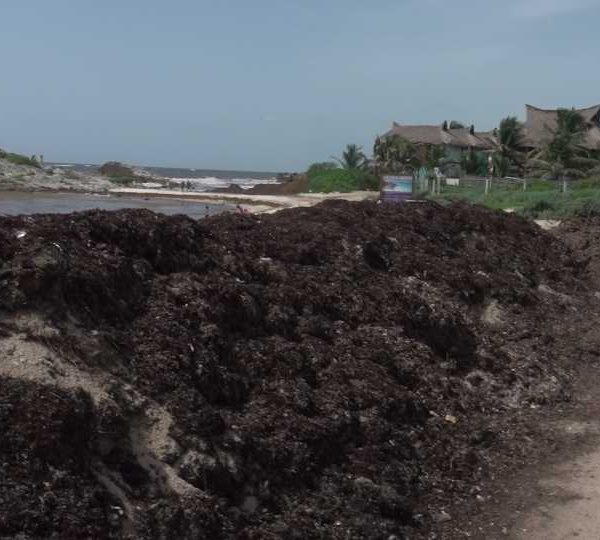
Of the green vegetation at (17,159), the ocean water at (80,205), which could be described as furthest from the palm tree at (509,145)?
the green vegetation at (17,159)

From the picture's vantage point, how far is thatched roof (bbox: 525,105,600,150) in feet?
187

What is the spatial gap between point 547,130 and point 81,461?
5629cm

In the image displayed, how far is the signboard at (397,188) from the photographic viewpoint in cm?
2647

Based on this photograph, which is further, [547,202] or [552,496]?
[547,202]

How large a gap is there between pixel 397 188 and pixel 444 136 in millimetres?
40612

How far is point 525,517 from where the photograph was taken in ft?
19.9

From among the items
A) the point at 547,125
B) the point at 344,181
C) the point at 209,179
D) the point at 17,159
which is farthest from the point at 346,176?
the point at 209,179

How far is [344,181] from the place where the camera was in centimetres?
5881

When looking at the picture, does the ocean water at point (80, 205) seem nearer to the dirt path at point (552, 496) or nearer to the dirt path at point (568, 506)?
the dirt path at point (552, 496)

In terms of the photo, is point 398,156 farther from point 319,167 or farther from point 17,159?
point 17,159


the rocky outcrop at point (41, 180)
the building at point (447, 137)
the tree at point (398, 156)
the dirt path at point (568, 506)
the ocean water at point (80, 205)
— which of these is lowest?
the dirt path at point (568, 506)

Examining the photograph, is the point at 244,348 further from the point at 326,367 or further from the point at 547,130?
the point at 547,130

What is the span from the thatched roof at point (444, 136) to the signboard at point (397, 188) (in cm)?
3684

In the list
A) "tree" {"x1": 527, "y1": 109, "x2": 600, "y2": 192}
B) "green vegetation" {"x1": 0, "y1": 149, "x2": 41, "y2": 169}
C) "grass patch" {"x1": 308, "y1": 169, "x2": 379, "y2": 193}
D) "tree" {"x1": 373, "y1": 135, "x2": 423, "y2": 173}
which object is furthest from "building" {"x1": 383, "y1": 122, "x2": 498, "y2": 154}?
"green vegetation" {"x1": 0, "y1": 149, "x2": 41, "y2": 169}
